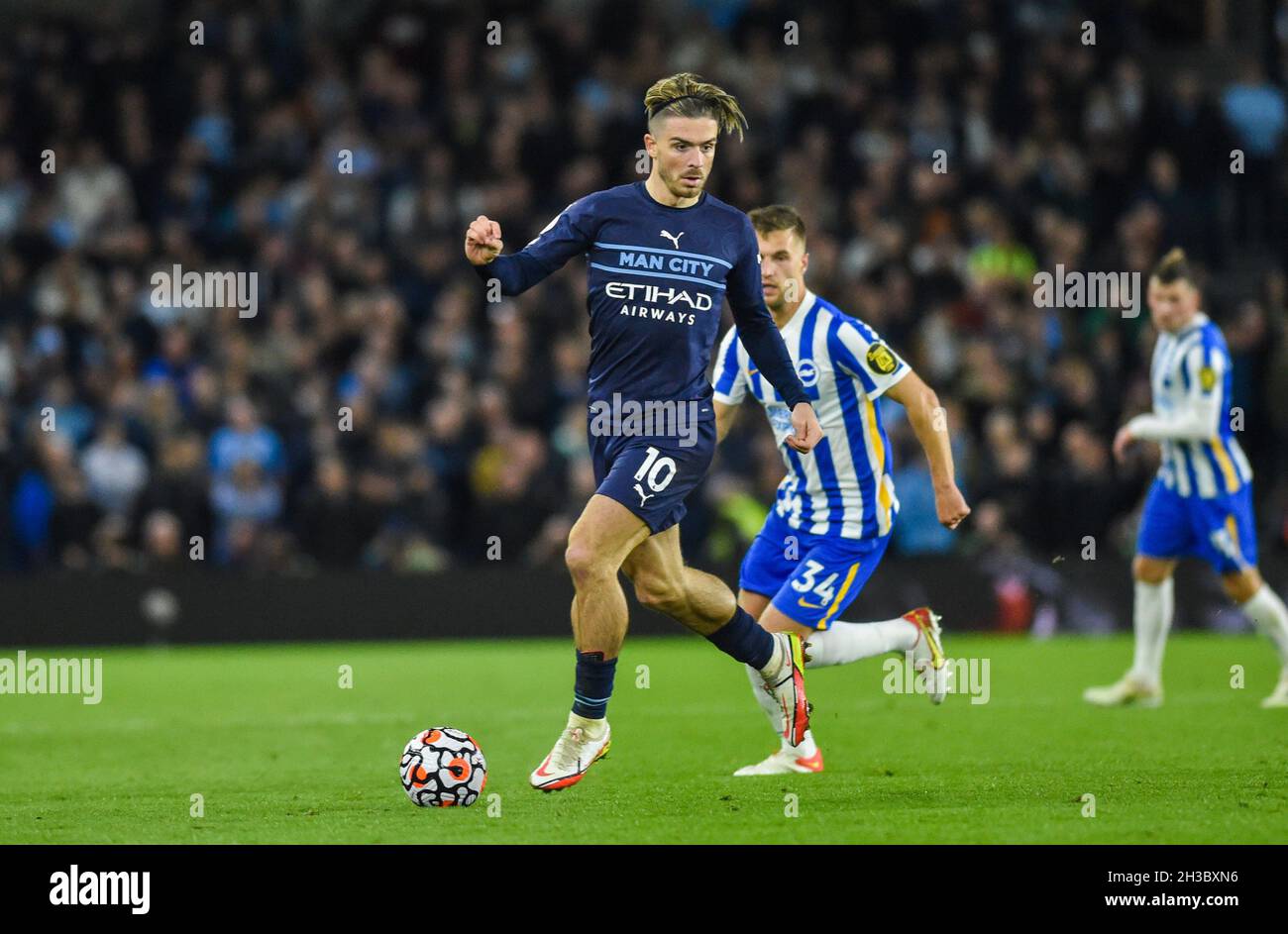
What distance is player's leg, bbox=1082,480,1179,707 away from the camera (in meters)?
11.2

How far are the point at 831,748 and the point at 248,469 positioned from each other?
30.6 ft

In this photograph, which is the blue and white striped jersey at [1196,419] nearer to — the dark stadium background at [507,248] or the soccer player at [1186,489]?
the soccer player at [1186,489]

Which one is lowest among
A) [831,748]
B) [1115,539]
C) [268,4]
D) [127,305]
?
[831,748]

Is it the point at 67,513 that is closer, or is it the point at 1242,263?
the point at 67,513

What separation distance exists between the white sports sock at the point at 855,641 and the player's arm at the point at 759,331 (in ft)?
4.31

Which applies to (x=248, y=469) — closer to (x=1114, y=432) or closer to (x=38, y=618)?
(x=38, y=618)

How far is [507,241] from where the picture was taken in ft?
65.0

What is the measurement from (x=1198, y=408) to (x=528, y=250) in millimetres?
5306

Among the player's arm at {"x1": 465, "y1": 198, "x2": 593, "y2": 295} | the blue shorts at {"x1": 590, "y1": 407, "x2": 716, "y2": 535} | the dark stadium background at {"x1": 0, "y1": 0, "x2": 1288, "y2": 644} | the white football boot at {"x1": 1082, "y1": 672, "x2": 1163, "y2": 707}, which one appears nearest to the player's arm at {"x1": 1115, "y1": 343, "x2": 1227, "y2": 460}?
the white football boot at {"x1": 1082, "y1": 672, "x2": 1163, "y2": 707}

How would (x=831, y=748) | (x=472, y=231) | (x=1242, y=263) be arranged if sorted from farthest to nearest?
(x=1242, y=263), (x=831, y=748), (x=472, y=231)

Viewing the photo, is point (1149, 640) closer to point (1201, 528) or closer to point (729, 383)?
point (1201, 528)

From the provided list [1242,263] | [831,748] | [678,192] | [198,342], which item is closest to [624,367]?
[678,192]

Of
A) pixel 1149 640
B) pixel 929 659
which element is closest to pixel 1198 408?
pixel 1149 640

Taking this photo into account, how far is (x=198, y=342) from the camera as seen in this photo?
1900cm
